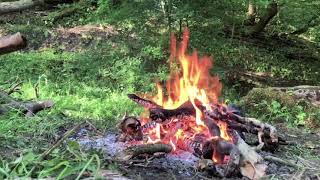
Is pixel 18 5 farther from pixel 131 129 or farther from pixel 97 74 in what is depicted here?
pixel 97 74

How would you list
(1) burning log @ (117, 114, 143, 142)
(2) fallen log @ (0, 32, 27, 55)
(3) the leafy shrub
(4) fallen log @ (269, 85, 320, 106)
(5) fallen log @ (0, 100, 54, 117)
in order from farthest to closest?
(4) fallen log @ (269, 85, 320, 106)
(3) the leafy shrub
(5) fallen log @ (0, 100, 54, 117)
(1) burning log @ (117, 114, 143, 142)
(2) fallen log @ (0, 32, 27, 55)

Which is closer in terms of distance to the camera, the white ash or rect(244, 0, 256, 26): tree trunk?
the white ash

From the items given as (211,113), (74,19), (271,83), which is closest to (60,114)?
(211,113)

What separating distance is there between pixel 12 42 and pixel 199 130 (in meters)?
2.00

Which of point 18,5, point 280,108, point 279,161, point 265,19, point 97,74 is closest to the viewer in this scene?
point 18,5

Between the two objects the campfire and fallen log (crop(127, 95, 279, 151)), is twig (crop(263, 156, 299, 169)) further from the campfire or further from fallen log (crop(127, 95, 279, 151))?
fallen log (crop(127, 95, 279, 151))

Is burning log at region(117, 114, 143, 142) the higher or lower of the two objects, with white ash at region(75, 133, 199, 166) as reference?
higher

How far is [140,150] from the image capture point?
3.49 m

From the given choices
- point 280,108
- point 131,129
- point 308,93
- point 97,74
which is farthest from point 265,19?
point 131,129

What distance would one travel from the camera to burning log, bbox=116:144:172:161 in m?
3.45

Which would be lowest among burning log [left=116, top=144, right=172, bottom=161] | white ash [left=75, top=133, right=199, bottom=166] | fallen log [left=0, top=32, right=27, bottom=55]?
white ash [left=75, top=133, right=199, bottom=166]

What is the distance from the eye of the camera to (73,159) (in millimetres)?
2955

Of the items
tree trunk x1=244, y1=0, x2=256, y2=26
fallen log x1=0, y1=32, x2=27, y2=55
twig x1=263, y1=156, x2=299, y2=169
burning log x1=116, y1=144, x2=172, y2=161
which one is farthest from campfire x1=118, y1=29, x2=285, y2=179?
tree trunk x1=244, y1=0, x2=256, y2=26

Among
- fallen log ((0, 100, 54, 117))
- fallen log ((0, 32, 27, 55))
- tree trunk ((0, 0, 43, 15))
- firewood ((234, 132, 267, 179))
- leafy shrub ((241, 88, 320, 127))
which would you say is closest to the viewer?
fallen log ((0, 32, 27, 55))
